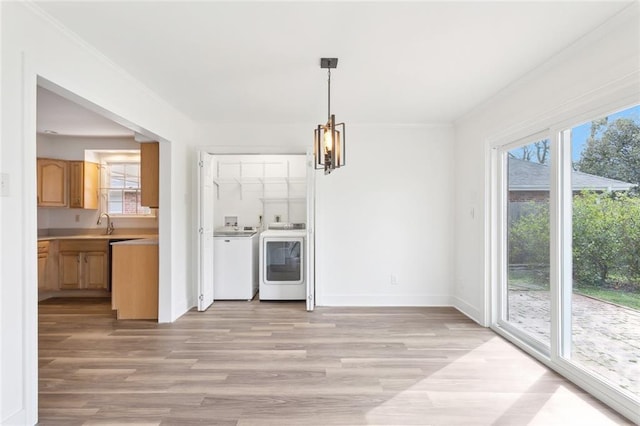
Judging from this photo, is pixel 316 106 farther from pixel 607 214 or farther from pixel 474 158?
pixel 607 214

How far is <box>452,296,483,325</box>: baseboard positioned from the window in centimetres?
489

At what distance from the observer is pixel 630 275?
2.02 m

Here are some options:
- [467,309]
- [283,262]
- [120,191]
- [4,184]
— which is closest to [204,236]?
[283,262]

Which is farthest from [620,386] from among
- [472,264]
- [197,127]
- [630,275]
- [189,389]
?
[197,127]

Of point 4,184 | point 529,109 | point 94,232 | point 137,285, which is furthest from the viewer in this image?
point 94,232

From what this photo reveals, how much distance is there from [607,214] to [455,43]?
156 cm

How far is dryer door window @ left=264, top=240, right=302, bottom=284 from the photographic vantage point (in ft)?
14.8

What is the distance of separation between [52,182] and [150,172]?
2.16m

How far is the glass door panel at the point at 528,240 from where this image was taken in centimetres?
275

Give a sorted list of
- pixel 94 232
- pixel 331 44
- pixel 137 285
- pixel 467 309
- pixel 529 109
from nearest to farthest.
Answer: pixel 331 44 → pixel 529 109 → pixel 137 285 → pixel 467 309 → pixel 94 232

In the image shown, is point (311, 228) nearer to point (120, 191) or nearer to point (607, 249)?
point (607, 249)

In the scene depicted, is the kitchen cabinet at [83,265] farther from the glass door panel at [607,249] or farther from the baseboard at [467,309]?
the glass door panel at [607,249]

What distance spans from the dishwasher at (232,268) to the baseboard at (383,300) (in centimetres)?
111

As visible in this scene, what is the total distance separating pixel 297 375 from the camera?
7.95 ft
